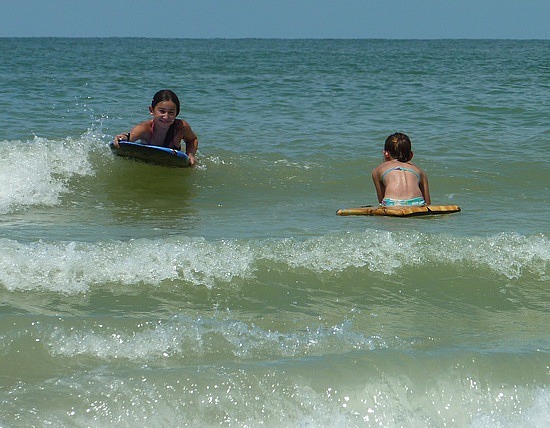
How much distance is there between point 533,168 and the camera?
1056cm

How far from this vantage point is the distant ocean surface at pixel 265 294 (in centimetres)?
379

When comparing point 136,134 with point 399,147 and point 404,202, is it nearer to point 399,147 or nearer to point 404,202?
point 399,147

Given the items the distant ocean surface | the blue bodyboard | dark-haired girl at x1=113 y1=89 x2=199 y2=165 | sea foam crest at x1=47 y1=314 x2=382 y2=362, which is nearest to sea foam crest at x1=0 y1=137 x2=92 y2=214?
the distant ocean surface

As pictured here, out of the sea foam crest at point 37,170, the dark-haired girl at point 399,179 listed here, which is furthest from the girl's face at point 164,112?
the dark-haired girl at point 399,179

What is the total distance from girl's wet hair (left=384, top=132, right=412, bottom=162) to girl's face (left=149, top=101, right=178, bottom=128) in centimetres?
259

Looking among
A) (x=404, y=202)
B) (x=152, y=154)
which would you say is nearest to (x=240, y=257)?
(x=404, y=202)

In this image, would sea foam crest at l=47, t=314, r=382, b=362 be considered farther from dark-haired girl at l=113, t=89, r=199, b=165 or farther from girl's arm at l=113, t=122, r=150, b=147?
girl's arm at l=113, t=122, r=150, b=147

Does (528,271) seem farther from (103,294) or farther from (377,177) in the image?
Result: (103,294)

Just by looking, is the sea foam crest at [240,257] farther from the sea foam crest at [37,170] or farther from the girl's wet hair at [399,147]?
the sea foam crest at [37,170]

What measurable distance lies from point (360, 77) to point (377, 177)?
55.1 feet

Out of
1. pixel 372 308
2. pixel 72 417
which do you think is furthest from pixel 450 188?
pixel 72 417

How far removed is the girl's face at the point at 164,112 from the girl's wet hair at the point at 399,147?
2.59m

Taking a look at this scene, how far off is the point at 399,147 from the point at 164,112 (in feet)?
9.15

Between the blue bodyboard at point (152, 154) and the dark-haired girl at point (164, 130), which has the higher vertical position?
the dark-haired girl at point (164, 130)
